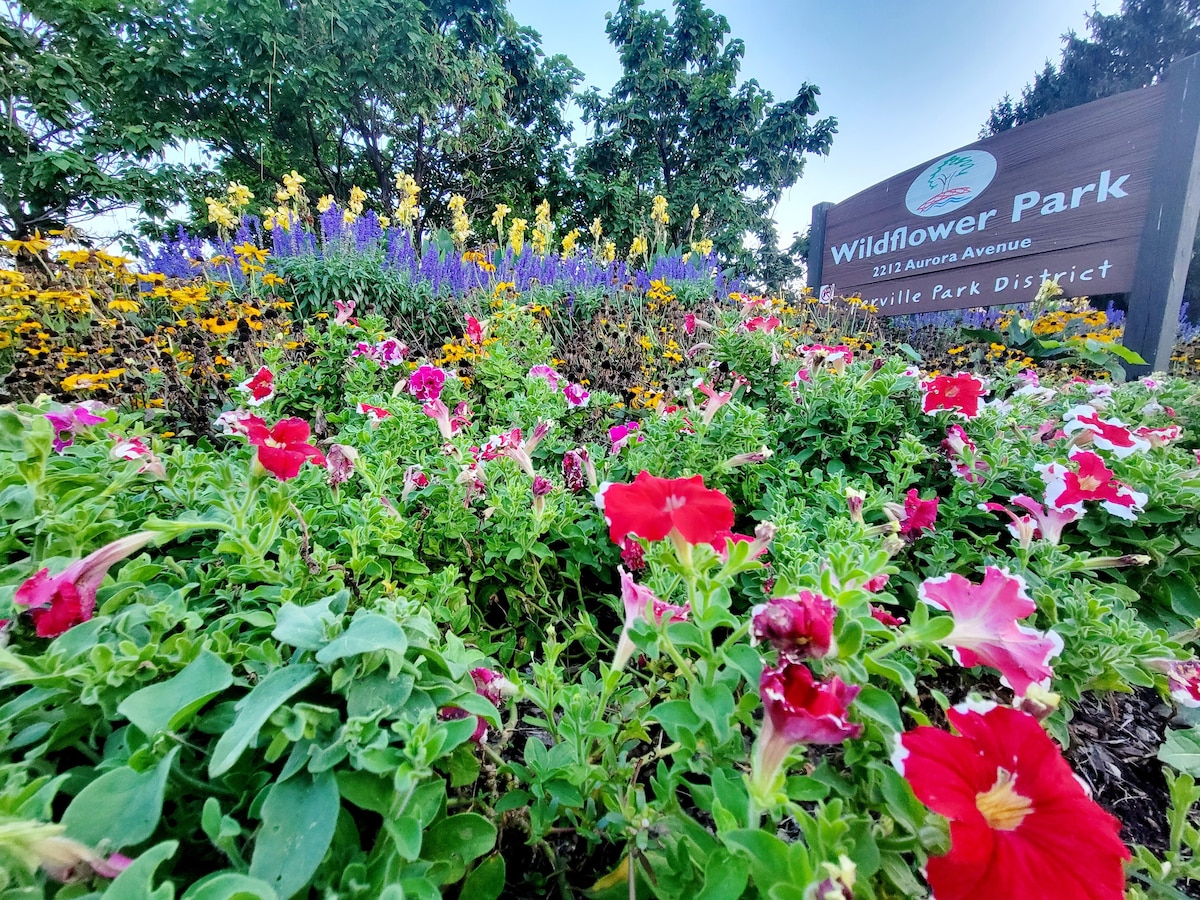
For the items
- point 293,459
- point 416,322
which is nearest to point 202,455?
point 293,459

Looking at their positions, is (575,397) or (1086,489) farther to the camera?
A: (575,397)

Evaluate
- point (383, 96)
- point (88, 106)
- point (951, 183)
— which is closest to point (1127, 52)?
point (951, 183)

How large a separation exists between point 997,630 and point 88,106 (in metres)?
15.6

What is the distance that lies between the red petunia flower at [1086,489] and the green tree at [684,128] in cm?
1368

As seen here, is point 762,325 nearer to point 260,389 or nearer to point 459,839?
point 260,389

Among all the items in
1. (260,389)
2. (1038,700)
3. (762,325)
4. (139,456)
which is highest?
(762,325)

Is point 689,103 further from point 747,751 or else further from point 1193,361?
point 747,751

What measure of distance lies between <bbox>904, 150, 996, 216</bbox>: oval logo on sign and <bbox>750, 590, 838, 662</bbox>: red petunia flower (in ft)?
15.8

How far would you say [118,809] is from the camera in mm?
450

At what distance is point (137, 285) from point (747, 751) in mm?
4658

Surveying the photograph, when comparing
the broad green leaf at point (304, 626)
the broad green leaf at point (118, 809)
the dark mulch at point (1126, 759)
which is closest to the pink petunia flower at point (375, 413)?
the broad green leaf at point (304, 626)

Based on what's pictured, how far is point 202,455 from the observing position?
3.97 ft

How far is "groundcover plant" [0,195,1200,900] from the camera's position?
1.52 feet

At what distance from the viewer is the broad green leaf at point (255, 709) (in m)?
0.43
